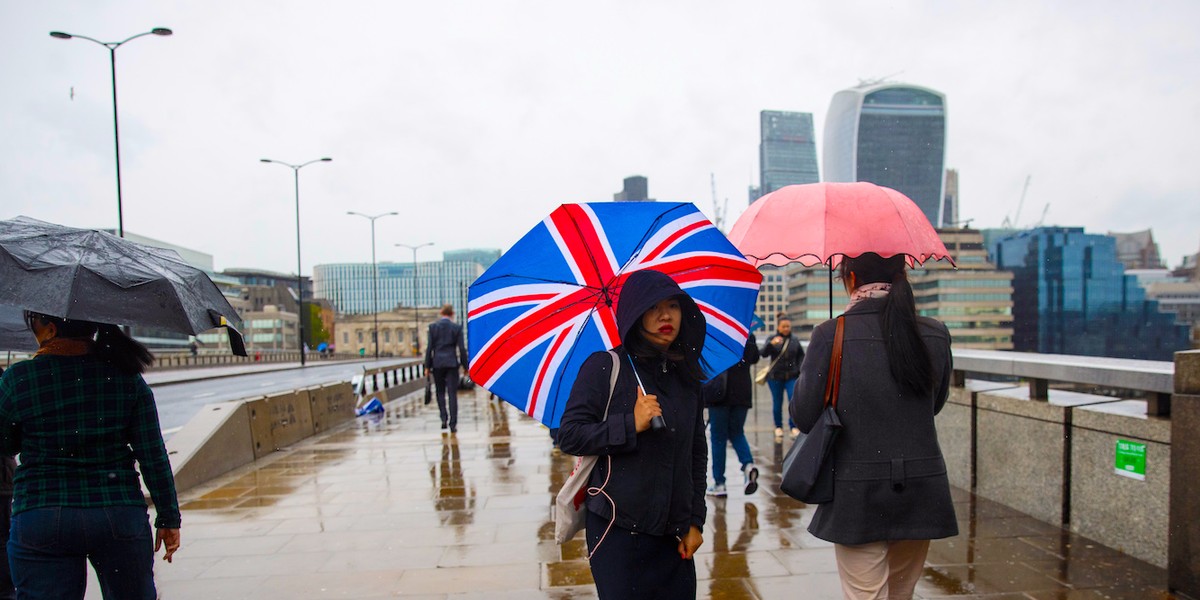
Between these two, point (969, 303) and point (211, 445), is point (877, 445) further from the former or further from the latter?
point (969, 303)

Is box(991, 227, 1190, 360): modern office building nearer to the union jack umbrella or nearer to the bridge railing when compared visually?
the bridge railing

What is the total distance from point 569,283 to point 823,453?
44.2 inches

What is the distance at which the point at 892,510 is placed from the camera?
275 centimetres

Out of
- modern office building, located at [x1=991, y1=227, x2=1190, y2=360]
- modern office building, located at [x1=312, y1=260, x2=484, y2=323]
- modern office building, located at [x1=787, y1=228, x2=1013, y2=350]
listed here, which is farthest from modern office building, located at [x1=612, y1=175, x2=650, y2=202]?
modern office building, located at [x1=991, y1=227, x2=1190, y2=360]

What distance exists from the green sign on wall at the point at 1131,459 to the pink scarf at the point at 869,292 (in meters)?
2.97

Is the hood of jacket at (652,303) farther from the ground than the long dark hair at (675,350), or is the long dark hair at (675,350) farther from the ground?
the hood of jacket at (652,303)

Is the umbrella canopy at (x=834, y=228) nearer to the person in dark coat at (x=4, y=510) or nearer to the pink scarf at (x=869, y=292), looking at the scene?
the pink scarf at (x=869, y=292)

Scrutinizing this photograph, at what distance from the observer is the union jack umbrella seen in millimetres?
2764

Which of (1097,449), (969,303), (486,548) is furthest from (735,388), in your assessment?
(969,303)

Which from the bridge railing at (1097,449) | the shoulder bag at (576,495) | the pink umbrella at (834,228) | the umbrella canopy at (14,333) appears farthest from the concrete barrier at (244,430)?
the bridge railing at (1097,449)

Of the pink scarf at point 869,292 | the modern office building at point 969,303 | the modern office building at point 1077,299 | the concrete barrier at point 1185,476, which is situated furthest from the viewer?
the modern office building at point 1077,299

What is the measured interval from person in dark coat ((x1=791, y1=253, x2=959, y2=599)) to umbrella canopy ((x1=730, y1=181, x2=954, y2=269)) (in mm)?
325

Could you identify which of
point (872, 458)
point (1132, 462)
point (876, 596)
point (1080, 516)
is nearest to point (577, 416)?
point (872, 458)

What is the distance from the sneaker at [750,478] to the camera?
677 centimetres
